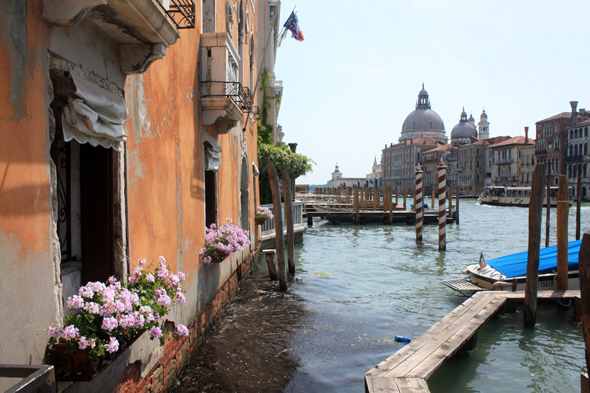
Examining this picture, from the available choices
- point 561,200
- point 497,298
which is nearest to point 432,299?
point 497,298

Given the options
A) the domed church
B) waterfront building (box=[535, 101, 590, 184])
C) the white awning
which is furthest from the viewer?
the domed church

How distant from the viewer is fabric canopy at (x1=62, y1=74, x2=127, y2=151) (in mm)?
2223

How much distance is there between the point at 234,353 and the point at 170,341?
4.02ft

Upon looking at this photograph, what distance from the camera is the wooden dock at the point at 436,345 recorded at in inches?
141

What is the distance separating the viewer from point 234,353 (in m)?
Result: 4.84

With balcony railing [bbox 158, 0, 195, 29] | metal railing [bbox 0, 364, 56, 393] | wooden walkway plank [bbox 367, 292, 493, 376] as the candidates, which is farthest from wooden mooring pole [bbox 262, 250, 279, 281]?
metal railing [bbox 0, 364, 56, 393]

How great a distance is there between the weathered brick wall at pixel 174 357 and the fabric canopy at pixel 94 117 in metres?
1.37

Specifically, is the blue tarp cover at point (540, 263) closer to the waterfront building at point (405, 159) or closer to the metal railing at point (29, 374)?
the metal railing at point (29, 374)

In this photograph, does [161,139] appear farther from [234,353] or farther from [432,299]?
[432,299]

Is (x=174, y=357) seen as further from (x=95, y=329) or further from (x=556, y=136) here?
(x=556, y=136)

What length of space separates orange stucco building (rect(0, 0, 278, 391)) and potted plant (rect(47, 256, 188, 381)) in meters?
0.09

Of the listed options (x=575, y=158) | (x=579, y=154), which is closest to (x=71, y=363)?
(x=579, y=154)

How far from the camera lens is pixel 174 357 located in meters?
3.88

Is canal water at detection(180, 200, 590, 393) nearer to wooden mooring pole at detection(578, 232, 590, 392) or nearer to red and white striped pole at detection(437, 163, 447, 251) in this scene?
wooden mooring pole at detection(578, 232, 590, 392)
